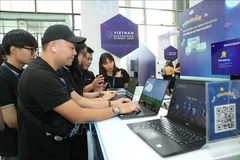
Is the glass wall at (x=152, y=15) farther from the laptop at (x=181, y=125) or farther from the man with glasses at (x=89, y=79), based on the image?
the laptop at (x=181, y=125)

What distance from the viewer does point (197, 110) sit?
944 mm

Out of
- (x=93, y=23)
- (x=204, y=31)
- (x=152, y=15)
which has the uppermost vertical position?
(x=152, y=15)

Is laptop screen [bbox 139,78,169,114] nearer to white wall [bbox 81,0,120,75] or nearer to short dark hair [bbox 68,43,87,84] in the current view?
short dark hair [bbox 68,43,87,84]

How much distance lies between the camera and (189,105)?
102 centimetres

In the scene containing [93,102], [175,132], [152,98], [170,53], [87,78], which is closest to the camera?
[175,132]

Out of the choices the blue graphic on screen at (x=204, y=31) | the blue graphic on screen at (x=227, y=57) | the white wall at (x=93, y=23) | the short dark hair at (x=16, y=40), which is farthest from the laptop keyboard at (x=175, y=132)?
the white wall at (x=93, y=23)

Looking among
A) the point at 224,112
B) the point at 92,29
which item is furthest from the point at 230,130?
the point at 92,29

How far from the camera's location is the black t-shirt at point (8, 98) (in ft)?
4.29

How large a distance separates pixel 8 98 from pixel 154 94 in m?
1.05

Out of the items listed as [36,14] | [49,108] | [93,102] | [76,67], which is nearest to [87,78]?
[76,67]

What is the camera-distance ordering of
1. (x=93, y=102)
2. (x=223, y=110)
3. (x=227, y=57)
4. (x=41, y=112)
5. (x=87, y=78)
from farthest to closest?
1. (x=87, y=78)
2. (x=227, y=57)
3. (x=93, y=102)
4. (x=41, y=112)
5. (x=223, y=110)

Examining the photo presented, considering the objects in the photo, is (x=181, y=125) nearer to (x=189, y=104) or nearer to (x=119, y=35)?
(x=189, y=104)

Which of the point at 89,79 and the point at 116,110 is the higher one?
the point at 89,79

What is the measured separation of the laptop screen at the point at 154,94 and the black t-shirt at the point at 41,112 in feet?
1.99
